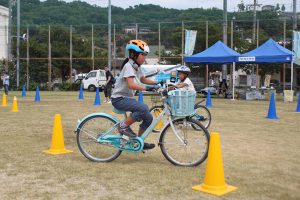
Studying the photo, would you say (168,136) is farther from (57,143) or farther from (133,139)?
(57,143)

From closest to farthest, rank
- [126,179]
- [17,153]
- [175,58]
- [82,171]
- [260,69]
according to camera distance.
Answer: [126,179] → [82,171] → [17,153] → [175,58] → [260,69]

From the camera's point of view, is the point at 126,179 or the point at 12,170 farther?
the point at 12,170

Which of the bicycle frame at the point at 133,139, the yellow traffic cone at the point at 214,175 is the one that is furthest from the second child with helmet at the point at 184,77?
the yellow traffic cone at the point at 214,175

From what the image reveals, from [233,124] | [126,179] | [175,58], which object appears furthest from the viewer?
[175,58]

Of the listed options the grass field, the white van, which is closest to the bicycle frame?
the grass field

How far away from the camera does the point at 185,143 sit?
5.68 metres

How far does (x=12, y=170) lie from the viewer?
5465mm

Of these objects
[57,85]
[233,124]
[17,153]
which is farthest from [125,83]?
[57,85]

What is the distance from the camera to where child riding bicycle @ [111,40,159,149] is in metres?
5.63

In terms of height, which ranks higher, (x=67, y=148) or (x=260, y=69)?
(x=260, y=69)

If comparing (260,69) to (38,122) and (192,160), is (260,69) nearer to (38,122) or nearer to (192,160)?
(38,122)

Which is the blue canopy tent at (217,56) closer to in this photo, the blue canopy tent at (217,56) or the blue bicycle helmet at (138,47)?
the blue canopy tent at (217,56)

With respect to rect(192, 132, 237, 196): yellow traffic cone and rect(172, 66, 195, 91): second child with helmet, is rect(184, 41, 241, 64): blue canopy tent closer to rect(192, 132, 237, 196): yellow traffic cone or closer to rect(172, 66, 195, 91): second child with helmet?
rect(172, 66, 195, 91): second child with helmet

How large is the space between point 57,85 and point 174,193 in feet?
109
